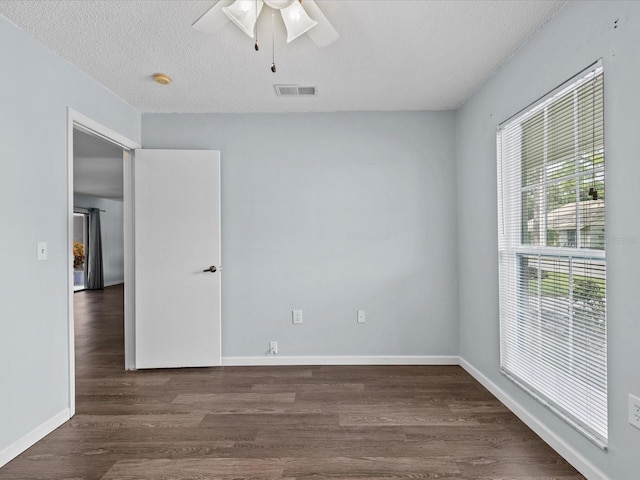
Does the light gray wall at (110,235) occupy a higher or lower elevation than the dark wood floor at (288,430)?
higher

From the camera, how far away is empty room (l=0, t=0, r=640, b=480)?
189cm

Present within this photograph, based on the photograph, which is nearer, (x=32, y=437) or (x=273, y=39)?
(x=32, y=437)

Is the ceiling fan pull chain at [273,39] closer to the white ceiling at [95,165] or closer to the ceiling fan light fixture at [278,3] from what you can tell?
the ceiling fan light fixture at [278,3]

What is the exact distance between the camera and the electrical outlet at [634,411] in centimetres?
154

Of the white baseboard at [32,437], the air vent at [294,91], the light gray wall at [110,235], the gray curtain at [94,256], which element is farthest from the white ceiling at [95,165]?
the white baseboard at [32,437]

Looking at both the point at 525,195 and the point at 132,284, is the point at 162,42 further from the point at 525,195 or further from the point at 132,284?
the point at 525,195

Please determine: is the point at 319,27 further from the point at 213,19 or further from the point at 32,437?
the point at 32,437

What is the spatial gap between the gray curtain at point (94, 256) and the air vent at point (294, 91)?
8.54m

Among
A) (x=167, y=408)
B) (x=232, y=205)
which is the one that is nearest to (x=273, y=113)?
(x=232, y=205)

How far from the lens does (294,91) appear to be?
3.09 metres

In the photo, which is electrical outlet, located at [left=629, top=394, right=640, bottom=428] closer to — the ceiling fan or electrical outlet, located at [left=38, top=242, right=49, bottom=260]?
the ceiling fan

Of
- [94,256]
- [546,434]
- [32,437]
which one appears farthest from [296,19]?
[94,256]

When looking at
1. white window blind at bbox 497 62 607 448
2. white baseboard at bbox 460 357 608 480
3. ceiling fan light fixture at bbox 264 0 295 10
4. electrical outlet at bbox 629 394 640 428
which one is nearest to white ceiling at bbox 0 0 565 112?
ceiling fan light fixture at bbox 264 0 295 10

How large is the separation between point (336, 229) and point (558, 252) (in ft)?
6.31
